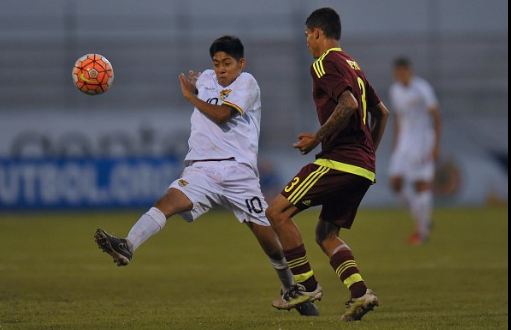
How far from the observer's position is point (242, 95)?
24.6 feet

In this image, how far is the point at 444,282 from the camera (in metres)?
9.84

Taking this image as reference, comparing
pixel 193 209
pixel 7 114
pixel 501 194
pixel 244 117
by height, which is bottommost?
pixel 501 194

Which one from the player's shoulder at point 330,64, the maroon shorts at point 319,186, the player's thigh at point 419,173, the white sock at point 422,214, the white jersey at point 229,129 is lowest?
the white sock at point 422,214

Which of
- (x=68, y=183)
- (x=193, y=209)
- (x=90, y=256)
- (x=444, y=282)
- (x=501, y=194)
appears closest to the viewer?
(x=193, y=209)

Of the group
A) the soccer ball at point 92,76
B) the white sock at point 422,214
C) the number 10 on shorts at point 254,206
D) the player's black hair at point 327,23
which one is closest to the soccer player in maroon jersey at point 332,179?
the player's black hair at point 327,23

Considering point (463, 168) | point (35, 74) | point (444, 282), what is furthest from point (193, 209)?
point (35, 74)

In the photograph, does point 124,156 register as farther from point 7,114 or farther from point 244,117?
point 244,117

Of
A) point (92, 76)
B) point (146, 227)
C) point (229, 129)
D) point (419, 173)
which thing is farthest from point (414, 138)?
point (146, 227)

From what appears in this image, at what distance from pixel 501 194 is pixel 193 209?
649 inches

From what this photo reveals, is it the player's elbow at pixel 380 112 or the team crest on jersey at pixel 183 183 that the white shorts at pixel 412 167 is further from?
the team crest on jersey at pixel 183 183

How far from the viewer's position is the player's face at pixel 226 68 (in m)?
7.55

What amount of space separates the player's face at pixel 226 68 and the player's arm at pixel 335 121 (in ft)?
4.28

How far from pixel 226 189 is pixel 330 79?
1372 millimetres

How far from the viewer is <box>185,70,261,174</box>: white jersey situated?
7.54 metres
